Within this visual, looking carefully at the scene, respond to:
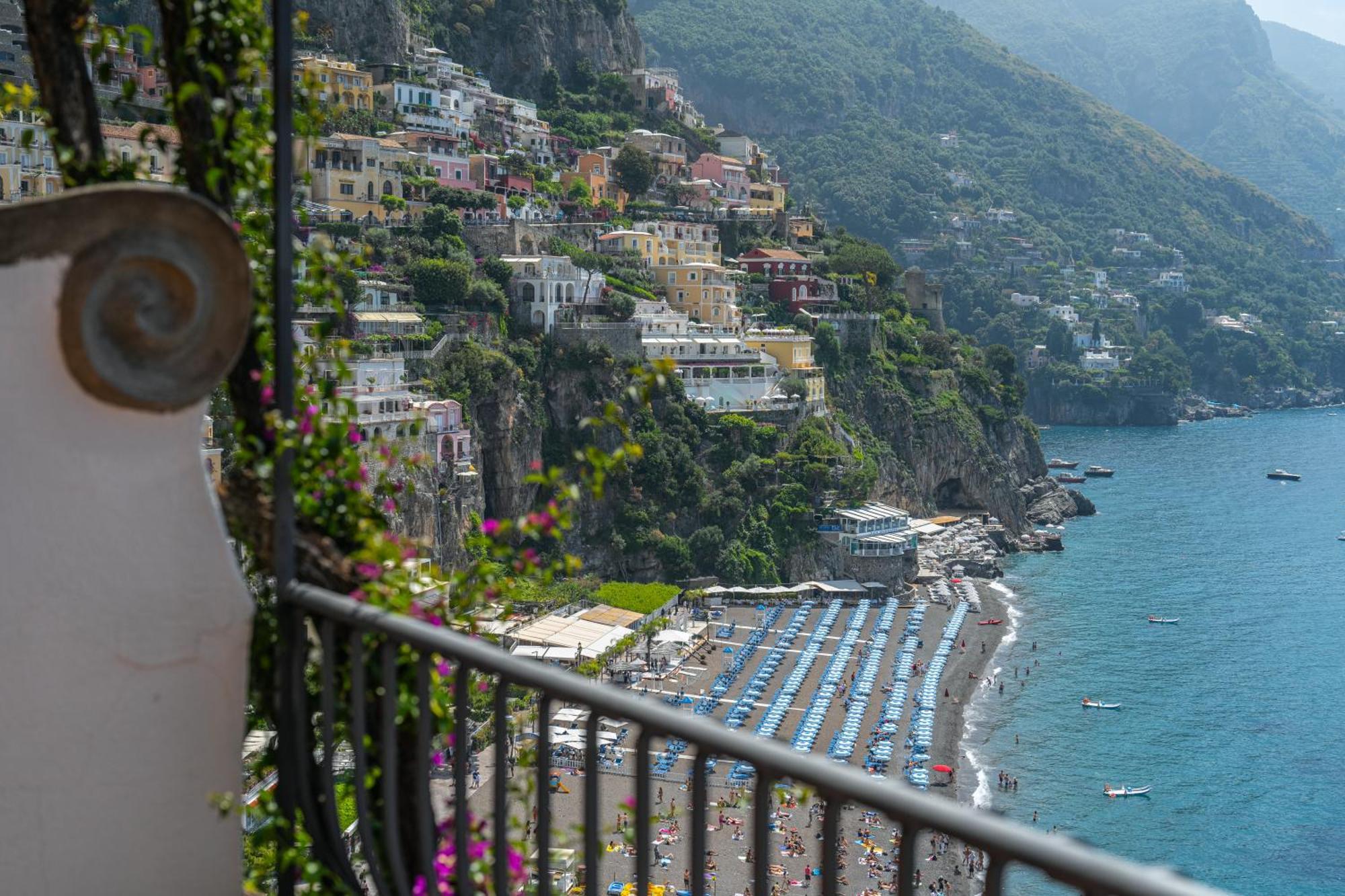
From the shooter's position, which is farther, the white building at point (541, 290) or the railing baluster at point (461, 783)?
the white building at point (541, 290)

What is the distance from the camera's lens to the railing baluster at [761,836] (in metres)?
1.68

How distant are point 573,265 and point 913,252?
56163 millimetres

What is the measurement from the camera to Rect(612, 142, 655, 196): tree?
47312 millimetres

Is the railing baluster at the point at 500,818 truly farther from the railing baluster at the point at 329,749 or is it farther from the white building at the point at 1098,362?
the white building at the point at 1098,362

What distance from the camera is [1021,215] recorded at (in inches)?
3999

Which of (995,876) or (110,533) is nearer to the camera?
(995,876)

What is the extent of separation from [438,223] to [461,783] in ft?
113

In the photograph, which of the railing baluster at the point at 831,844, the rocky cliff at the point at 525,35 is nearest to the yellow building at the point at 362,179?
the rocky cliff at the point at 525,35

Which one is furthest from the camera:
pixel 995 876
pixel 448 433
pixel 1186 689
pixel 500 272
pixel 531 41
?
pixel 531 41

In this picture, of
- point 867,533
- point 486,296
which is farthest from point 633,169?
point 867,533

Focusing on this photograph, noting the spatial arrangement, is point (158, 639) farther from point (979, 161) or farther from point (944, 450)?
point (979, 161)

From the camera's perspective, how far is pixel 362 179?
37344mm

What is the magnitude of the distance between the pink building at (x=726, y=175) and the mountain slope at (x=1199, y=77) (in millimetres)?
105763

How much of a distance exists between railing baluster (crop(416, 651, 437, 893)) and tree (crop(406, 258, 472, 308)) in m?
31.2
